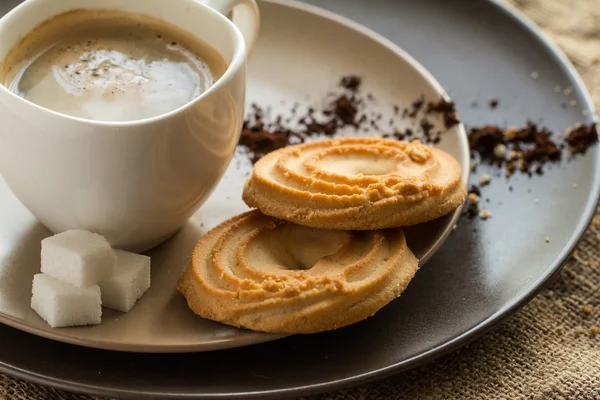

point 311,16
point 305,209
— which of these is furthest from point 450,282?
point 311,16

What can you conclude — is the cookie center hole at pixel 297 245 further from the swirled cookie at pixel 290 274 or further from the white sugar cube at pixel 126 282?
the white sugar cube at pixel 126 282

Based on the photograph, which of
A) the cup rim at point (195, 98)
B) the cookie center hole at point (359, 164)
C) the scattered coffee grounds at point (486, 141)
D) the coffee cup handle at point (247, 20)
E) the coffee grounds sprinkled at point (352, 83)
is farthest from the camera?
the coffee grounds sprinkled at point (352, 83)

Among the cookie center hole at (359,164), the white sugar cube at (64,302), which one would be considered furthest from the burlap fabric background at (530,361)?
the cookie center hole at (359,164)

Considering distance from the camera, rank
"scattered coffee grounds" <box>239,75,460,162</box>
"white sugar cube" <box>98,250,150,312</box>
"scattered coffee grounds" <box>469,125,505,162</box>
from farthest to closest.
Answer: "scattered coffee grounds" <box>469,125,505,162</box>, "scattered coffee grounds" <box>239,75,460,162</box>, "white sugar cube" <box>98,250,150,312</box>

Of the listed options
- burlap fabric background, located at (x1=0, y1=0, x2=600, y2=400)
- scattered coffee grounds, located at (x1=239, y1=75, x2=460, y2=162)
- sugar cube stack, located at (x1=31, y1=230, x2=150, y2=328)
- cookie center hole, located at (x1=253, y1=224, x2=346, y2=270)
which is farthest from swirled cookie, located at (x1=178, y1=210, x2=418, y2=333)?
scattered coffee grounds, located at (x1=239, y1=75, x2=460, y2=162)

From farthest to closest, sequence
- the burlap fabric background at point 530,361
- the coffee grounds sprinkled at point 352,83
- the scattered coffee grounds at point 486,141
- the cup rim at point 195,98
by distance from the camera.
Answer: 1. the coffee grounds sprinkled at point 352,83
2. the scattered coffee grounds at point 486,141
3. the burlap fabric background at point 530,361
4. the cup rim at point 195,98

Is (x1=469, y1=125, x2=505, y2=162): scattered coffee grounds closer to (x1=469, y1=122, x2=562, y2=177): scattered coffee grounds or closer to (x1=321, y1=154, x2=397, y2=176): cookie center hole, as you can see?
(x1=469, y1=122, x2=562, y2=177): scattered coffee grounds
